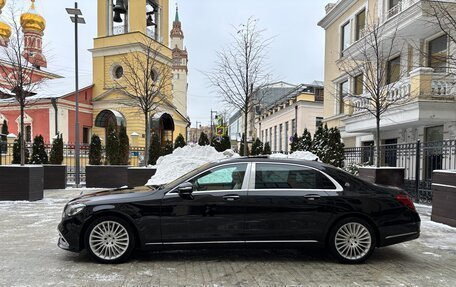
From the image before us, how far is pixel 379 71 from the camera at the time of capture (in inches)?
507

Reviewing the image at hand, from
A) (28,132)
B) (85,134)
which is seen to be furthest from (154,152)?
(28,132)

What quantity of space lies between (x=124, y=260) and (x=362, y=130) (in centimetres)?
1439

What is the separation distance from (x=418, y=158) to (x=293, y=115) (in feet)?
99.9

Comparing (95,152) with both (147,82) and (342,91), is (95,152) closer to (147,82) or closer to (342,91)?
(147,82)

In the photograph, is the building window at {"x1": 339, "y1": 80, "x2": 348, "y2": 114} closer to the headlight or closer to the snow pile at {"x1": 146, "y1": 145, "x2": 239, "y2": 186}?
the snow pile at {"x1": 146, "y1": 145, "x2": 239, "y2": 186}

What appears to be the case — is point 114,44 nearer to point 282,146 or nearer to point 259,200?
point 282,146

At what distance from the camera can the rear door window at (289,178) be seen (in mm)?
5172

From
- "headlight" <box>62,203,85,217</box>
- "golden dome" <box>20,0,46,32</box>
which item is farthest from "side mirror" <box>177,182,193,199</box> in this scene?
"golden dome" <box>20,0,46,32</box>

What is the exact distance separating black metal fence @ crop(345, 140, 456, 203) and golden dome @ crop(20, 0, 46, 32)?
135ft

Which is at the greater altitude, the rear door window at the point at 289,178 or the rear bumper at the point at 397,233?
the rear door window at the point at 289,178

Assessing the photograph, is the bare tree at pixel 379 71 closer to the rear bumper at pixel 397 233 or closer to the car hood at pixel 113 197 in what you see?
the rear bumper at pixel 397 233

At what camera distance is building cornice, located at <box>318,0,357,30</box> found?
20.5 m

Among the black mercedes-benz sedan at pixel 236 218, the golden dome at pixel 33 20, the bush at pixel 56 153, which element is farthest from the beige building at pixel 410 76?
the golden dome at pixel 33 20

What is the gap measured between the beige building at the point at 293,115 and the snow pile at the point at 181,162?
58.6ft
